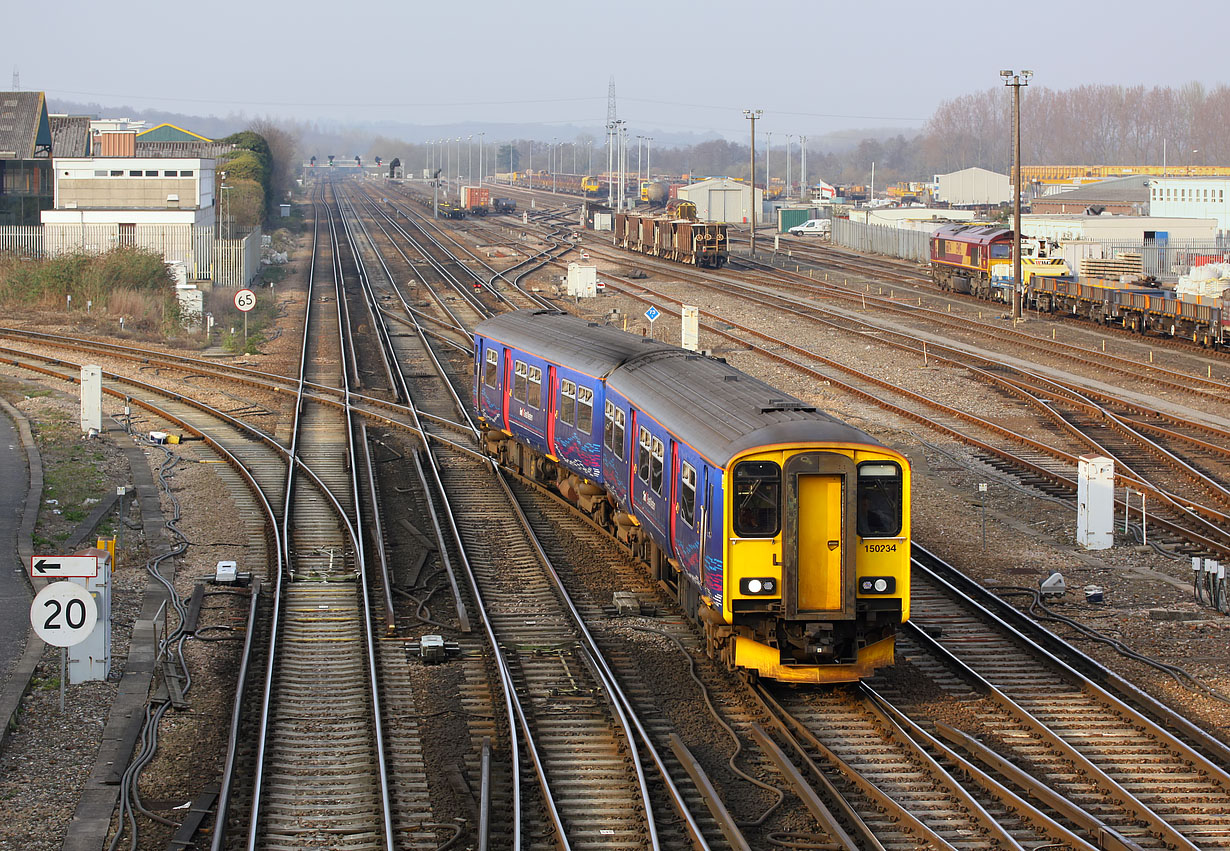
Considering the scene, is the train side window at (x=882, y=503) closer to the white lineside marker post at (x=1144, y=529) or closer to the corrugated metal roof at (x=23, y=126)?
the white lineside marker post at (x=1144, y=529)

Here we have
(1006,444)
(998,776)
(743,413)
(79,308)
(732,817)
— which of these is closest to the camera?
(732,817)

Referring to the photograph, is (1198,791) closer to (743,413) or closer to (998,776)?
(998,776)

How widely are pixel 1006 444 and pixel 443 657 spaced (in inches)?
565

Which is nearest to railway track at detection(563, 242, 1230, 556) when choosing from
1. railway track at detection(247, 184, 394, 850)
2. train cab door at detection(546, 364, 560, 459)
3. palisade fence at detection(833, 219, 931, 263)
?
train cab door at detection(546, 364, 560, 459)

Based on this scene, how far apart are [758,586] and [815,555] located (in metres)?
0.61

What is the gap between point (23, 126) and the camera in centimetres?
5762

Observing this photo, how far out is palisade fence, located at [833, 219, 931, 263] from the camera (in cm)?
7106

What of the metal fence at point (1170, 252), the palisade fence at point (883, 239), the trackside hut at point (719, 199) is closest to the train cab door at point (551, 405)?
the metal fence at point (1170, 252)

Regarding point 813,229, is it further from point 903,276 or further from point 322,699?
point 322,699

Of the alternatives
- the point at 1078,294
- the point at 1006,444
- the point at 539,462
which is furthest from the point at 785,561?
the point at 1078,294

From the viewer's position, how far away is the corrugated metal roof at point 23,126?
56531 mm

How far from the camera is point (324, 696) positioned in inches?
506

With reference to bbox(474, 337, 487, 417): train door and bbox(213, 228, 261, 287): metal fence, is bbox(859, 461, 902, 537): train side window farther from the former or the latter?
bbox(213, 228, 261, 287): metal fence

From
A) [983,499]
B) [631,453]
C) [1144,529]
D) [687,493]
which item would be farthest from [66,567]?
[1144,529]
